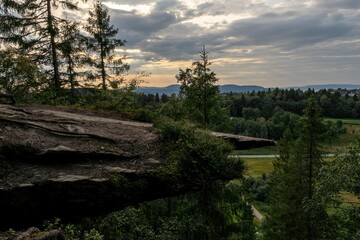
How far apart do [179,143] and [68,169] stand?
3221 mm

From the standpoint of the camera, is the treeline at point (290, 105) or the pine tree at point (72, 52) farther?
the treeline at point (290, 105)

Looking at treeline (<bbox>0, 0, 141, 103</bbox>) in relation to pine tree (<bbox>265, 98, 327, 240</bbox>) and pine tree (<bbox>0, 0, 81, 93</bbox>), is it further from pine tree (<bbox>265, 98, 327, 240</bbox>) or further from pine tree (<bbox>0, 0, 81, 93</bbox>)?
pine tree (<bbox>265, 98, 327, 240</bbox>)

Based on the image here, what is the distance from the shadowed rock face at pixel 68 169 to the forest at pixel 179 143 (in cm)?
58

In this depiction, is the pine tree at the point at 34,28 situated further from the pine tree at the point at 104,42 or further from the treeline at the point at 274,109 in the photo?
the treeline at the point at 274,109

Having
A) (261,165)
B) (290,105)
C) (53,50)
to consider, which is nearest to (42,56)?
(53,50)

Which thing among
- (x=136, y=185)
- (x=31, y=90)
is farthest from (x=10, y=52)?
(x=136, y=185)

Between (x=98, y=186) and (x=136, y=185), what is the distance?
1041mm

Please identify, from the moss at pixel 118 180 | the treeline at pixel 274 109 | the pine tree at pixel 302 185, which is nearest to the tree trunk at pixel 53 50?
the moss at pixel 118 180

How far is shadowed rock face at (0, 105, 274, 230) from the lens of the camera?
8.41 meters

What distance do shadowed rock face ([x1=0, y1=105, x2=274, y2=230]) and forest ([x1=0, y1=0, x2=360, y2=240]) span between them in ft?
1.92

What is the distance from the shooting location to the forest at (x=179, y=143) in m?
9.94

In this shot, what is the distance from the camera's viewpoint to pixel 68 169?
8.79 metres

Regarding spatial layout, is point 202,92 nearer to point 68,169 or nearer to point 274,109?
point 68,169

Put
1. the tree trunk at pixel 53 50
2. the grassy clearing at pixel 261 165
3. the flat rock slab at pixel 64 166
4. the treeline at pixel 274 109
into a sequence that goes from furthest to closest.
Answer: the treeline at pixel 274 109, the grassy clearing at pixel 261 165, the tree trunk at pixel 53 50, the flat rock slab at pixel 64 166
